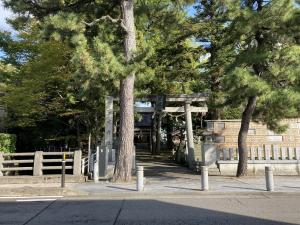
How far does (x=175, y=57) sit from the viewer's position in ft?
81.5

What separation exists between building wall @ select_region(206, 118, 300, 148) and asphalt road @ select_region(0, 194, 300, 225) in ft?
24.2

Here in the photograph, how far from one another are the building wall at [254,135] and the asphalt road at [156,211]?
24.2 feet

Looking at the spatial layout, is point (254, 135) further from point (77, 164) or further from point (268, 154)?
point (77, 164)

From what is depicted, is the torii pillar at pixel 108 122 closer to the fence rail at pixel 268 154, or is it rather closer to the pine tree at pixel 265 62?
the fence rail at pixel 268 154

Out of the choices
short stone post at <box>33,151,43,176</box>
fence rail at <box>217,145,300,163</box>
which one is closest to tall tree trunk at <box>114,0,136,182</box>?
short stone post at <box>33,151,43,176</box>

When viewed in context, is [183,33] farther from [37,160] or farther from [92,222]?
[92,222]

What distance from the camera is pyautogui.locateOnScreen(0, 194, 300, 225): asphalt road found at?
7.82 metres

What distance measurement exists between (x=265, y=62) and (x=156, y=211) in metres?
8.21

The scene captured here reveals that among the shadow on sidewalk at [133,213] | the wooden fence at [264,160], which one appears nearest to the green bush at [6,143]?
the shadow on sidewalk at [133,213]

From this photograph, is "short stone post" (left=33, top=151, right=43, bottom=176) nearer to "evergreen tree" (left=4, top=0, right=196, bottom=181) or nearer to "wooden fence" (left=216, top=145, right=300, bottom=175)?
"evergreen tree" (left=4, top=0, right=196, bottom=181)

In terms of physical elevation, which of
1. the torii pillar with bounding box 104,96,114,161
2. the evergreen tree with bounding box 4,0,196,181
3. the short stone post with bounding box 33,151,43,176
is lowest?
the short stone post with bounding box 33,151,43,176

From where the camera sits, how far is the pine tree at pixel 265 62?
1330 centimetres

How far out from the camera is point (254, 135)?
1833cm

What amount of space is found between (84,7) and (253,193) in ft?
33.5
